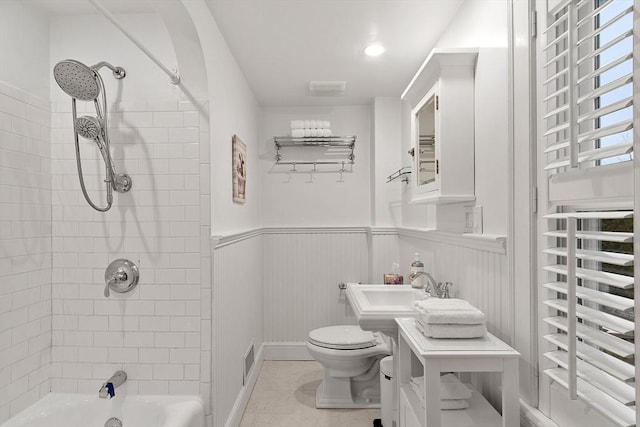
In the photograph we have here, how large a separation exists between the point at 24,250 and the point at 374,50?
221cm

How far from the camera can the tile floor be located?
8.39ft

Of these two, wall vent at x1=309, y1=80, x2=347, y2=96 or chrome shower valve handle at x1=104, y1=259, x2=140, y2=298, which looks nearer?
chrome shower valve handle at x1=104, y1=259, x2=140, y2=298

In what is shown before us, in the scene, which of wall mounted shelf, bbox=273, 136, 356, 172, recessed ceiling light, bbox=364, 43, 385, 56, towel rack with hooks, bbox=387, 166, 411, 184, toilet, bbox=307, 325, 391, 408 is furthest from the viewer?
wall mounted shelf, bbox=273, 136, 356, 172

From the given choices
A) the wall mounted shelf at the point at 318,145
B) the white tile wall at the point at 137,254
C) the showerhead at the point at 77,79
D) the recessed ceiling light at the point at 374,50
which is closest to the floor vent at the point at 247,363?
the white tile wall at the point at 137,254

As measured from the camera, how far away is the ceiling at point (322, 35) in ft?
6.48

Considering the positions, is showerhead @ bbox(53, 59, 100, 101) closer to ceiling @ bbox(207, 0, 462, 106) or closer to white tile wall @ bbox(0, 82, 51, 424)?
white tile wall @ bbox(0, 82, 51, 424)

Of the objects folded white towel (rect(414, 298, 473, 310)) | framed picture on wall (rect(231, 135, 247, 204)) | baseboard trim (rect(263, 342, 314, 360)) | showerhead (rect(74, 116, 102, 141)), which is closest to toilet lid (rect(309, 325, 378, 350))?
baseboard trim (rect(263, 342, 314, 360))

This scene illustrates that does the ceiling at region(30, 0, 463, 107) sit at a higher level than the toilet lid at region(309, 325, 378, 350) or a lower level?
higher

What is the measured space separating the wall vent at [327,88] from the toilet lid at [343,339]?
1881 millimetres

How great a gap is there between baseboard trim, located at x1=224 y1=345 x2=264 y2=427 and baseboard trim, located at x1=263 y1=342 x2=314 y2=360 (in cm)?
21

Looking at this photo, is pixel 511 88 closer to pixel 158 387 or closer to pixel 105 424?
pixel 158 387

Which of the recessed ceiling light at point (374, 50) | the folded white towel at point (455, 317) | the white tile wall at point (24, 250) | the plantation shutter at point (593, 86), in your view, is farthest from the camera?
the recessed ceiling light at point (374, 50)

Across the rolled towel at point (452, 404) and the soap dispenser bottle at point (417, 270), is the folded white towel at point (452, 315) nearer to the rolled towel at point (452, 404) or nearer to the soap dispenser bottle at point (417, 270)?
the rolled towel at point (452, 404)

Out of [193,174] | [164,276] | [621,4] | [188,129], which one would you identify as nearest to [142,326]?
[164,276]
